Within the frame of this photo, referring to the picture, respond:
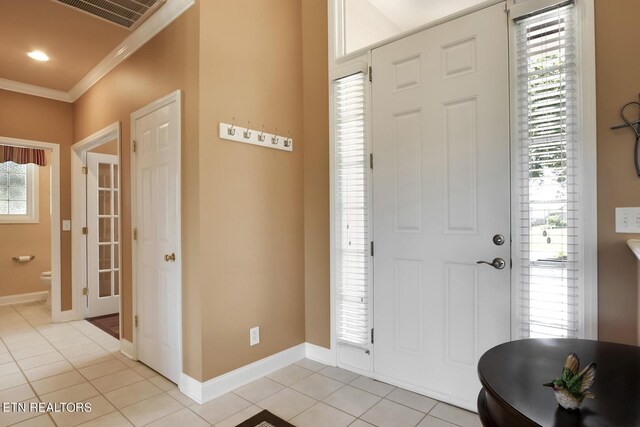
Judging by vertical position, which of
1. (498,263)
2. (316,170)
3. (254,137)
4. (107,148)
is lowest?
(498,263)

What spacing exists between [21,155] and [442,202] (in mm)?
5802

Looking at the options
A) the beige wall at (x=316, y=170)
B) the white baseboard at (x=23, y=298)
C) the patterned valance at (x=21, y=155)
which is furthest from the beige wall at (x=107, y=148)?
the beige wall at (x=316, y=170)

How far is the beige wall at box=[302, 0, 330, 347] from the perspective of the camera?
111 inches

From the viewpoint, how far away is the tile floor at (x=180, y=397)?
2.02 m

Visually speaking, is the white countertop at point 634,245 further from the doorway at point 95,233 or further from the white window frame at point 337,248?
the doorway at point 95,233

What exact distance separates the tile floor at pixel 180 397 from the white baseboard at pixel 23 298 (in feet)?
7.50

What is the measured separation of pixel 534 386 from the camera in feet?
2.95

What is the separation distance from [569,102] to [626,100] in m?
0.22

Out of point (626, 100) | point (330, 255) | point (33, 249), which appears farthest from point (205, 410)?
point (33, 249)

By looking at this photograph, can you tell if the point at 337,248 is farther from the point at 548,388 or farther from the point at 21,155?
the point at 21,155

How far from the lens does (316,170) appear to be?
289cm

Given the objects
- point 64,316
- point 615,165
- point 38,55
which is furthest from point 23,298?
point 615,165

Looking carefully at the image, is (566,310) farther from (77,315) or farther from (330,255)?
(77,315)

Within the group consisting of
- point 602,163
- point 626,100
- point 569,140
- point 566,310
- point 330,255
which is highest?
point 626,100
